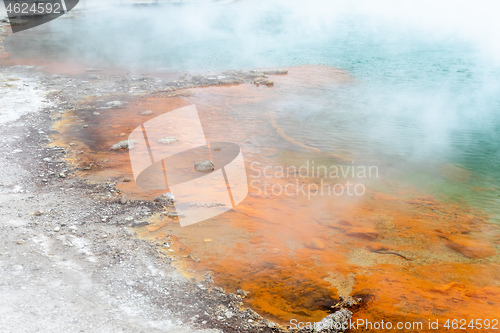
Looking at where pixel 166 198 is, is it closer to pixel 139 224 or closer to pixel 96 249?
pixel 139 224

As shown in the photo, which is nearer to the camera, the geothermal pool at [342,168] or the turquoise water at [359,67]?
the geothermal pool at [342,168]

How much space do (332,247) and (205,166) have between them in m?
2.51

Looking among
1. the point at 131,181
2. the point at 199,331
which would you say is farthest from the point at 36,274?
the point at 131,181

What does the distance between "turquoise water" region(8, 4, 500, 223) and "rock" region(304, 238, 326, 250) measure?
241 centimetres

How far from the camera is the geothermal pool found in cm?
394

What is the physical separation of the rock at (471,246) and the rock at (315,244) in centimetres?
152

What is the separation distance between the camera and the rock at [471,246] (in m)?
4.50

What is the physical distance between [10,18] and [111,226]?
65.1ft

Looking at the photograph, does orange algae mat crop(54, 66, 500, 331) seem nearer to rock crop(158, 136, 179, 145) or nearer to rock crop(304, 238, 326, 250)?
rock crop(304, 238, 326, 250)

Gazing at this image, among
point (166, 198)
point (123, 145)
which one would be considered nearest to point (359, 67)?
point (123, 145)

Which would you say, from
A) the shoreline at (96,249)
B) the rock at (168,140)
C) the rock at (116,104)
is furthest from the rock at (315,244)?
the rock at (116,104)

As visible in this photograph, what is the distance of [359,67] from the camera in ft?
46.8

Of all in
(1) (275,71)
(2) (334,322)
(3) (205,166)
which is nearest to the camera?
(2) (334,322)

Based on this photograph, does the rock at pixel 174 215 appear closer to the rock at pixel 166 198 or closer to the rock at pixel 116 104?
the rock at pixel 166 198
